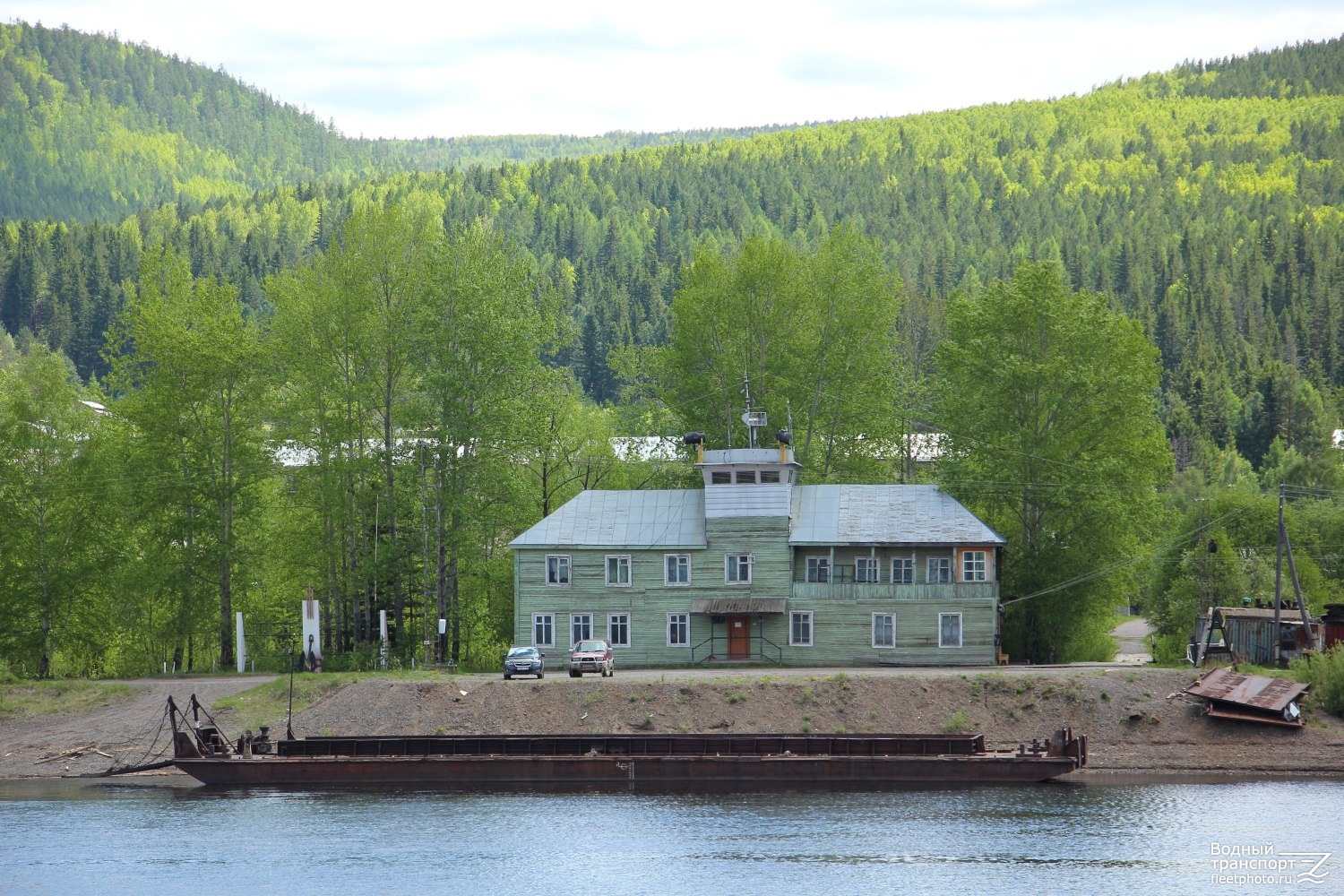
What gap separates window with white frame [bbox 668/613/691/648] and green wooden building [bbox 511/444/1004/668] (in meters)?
0.05

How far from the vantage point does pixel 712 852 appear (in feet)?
136

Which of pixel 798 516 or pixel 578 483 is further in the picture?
pixel 578 483

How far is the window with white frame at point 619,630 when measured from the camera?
63.4 m

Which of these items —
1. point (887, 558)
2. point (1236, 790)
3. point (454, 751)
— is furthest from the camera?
point (887, 558)

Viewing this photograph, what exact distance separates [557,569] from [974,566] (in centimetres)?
1757

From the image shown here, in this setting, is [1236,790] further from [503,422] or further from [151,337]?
[151,337]

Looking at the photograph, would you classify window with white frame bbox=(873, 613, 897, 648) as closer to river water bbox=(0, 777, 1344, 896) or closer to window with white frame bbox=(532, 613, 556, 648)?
window with white frame bbox=(532, 613, 556, 648)

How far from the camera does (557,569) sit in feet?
209

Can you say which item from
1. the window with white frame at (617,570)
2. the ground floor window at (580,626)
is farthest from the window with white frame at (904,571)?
the ground floor window at (580,626)

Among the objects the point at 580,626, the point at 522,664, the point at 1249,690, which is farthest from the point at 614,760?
the point at 1249,690

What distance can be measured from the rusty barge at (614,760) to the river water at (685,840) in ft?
2.91

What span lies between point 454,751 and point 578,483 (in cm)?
3066

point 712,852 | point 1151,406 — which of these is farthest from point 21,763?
point 1151,406

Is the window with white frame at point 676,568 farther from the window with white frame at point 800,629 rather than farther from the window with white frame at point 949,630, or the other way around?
the window with white frame at point 949,630
